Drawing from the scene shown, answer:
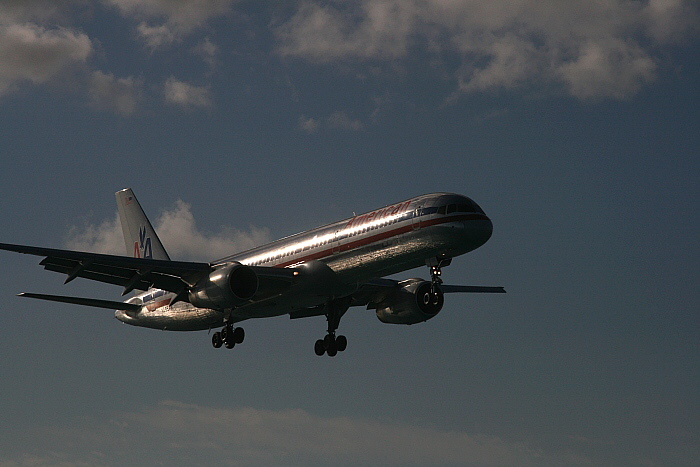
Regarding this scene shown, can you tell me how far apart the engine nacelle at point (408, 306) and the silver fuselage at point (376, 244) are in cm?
659

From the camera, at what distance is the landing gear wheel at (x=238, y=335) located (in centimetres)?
5166

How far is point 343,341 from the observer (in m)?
54.9

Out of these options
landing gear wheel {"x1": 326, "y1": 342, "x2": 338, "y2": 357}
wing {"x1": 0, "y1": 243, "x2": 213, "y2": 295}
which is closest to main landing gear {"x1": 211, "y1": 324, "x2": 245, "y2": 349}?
wing {"x1": 0, "y1": 243, "x2": 213, "y2": 295}

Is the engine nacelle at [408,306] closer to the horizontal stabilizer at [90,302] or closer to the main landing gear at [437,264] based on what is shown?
the main landing gear at [437,264]

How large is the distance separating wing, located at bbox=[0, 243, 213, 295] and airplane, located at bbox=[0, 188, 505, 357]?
5 cm

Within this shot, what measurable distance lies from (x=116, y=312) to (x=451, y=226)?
26.2 m

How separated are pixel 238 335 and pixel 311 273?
733 cm

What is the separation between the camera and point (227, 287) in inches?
1841

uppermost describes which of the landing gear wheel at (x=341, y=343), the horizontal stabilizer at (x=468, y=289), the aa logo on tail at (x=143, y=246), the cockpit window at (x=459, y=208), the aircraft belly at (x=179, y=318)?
the aa logo on tail at (x=143, y=246)

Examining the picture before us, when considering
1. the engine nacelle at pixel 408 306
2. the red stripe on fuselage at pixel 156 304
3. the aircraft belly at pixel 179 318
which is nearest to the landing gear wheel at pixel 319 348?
the engine nacelle at pixel 408 306

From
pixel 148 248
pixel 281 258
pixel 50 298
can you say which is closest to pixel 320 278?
pixel 281 258

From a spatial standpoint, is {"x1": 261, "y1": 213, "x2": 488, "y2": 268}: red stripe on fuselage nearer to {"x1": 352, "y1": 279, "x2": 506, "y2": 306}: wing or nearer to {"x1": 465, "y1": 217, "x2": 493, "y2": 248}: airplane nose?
{"x1": 465, "y1": 217, "x2": 493, "y2": 248}: airplane nose

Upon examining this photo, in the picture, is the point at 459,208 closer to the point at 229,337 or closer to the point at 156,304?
the point at 229,337

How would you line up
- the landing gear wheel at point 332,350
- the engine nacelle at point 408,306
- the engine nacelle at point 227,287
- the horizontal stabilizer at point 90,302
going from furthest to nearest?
1. the landing gear wheel at point 332,350
2. the engine nacelle at point 408,306
3. the horizontal stabilizer at point 90,302
4. the engine nacelle at point 227,287
